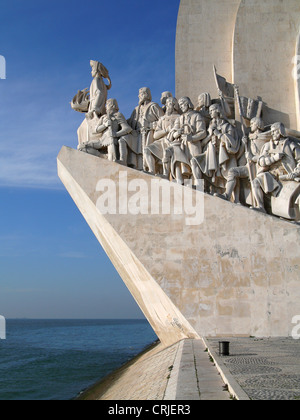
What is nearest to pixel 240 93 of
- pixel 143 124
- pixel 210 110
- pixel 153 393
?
pixel 210 110

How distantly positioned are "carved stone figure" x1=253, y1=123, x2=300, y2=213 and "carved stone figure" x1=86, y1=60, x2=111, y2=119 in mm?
3198

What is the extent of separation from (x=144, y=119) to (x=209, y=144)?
1.40 metres

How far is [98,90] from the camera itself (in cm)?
842

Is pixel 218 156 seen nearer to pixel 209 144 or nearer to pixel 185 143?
pixel 209 144

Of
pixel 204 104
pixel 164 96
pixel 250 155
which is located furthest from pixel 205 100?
pixel 250 155

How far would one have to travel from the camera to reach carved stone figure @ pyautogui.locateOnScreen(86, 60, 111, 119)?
8.34m

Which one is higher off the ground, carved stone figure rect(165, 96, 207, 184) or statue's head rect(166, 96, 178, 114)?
statue's head rect(166, 96, 178, 114)

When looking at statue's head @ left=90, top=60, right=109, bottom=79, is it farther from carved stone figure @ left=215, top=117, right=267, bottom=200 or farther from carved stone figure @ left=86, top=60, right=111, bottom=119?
carved stone figure @ left=215, top=117, right=267, bottom=200

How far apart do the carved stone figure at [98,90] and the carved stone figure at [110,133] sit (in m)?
0.23

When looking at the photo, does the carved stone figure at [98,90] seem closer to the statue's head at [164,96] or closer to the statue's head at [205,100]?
the statue's head at [164,96]

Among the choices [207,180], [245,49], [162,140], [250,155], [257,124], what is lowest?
[207,180]

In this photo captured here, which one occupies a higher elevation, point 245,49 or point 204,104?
point 245,49

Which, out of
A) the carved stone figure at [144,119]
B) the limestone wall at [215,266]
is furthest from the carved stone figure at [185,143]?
the limestone wall at [215,266]

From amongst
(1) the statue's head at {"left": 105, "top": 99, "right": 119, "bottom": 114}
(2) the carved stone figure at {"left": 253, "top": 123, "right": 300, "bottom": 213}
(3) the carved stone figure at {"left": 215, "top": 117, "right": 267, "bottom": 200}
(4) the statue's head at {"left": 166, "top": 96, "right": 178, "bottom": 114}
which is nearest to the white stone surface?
(3) the carved stone figure at {"left": 215, "top": 117, "right": 267, "bottom": 200}
